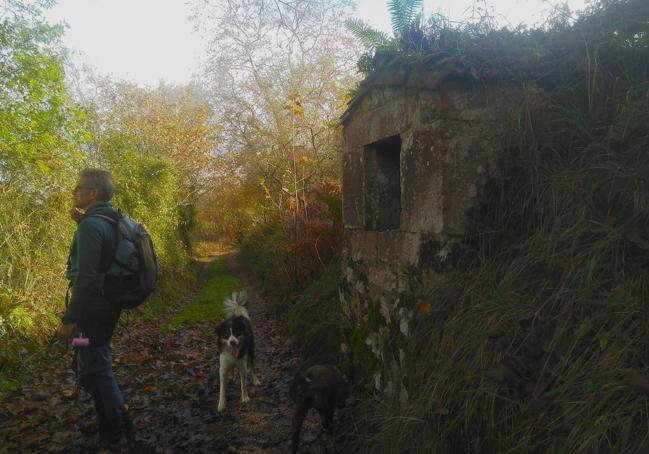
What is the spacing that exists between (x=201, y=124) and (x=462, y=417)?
73.3 feet

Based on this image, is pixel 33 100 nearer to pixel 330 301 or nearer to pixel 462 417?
pixel 330 301

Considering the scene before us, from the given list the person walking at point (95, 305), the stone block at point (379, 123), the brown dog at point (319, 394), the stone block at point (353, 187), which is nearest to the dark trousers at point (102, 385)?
the person walking at point (95, 305)

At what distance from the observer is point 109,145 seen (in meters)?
12.7

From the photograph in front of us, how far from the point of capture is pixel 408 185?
383 cm

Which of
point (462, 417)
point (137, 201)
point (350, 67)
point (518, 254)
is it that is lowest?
point (462, 417)

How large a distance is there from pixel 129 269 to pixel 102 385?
0.96m

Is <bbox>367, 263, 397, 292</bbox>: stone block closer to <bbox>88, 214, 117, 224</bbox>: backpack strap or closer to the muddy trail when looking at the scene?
the muddy trail

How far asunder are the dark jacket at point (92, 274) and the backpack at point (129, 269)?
5 centimetres

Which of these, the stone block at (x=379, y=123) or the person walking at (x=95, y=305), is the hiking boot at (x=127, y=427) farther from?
the stone block at (x=379, y=123)

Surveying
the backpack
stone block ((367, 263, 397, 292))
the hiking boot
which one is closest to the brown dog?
stone block ((367, 263, 397, 292))

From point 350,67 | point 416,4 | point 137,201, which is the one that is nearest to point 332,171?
point 350,67

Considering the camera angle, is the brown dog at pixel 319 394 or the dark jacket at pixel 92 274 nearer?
the dark jacket at pixel 92 274

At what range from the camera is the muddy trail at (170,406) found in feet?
13.9

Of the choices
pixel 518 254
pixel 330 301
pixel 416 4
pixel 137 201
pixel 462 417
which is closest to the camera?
pixel 462 417
